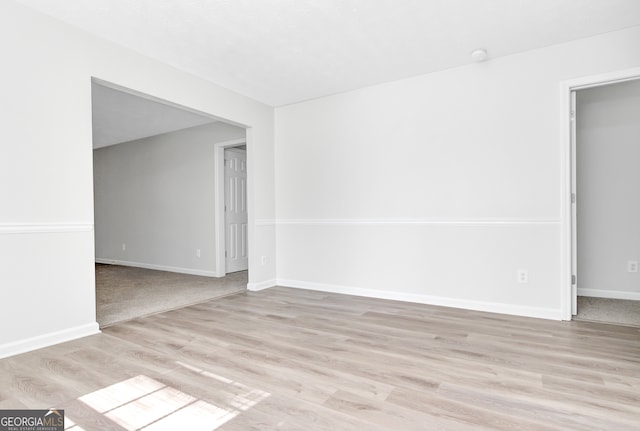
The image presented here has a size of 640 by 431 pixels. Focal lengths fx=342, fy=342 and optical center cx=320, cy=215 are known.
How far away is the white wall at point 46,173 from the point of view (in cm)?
235

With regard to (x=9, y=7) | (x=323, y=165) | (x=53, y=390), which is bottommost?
(x=53, y=390)

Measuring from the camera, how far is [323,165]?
435 cm

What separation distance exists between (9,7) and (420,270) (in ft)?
13.2

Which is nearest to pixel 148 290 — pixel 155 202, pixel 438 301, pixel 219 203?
pixel 219 203

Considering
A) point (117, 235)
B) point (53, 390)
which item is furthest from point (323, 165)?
point (117, 235)

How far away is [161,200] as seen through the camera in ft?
19.9

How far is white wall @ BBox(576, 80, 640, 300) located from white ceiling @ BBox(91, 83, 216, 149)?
14.5 feet

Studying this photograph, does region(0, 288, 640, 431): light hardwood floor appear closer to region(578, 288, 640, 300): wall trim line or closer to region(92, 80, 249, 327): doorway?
region(578, 288, 640, 300): wall trim line

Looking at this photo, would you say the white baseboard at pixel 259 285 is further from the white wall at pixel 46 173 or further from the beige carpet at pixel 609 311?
the beige carpet at pixel 609 311

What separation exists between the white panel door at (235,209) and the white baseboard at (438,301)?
145 centimetres

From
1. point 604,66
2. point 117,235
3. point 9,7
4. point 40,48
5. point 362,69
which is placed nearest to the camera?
point 9,7

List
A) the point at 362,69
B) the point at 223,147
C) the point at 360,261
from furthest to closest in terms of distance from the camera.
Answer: the point at 223,147 < the point at 360,261 < the point at 362,69

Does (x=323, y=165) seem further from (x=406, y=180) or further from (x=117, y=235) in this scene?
(x=117, y=235)

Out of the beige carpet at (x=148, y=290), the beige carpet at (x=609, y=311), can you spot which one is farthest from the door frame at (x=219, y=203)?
the beige carpet at (x=609, y=311)
